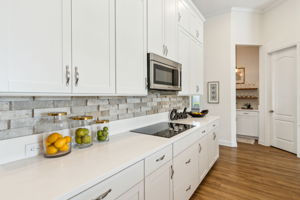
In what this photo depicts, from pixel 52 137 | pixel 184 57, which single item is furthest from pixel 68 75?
pixel 184 57

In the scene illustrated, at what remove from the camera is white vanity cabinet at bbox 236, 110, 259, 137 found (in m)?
4.52

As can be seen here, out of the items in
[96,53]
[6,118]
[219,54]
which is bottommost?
[6,118]

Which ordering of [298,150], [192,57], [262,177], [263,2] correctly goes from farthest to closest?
[263,2]
[298,150]
[192,57]
[262,177]

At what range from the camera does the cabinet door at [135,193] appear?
93 centimetres

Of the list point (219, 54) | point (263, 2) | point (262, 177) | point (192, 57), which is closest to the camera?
point (262, 177)

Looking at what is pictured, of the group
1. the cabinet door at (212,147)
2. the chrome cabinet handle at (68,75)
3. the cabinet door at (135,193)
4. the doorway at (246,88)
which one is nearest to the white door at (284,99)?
the doorway at (246,88)

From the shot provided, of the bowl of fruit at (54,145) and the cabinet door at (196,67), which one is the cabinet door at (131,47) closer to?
the bowl of fruit at (54,145)

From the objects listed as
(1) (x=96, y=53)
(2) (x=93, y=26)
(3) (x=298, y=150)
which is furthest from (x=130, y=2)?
(3) (x=298, y=150)

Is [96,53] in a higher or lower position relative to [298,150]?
higher

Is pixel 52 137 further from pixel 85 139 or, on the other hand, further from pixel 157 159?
pixel 157 159

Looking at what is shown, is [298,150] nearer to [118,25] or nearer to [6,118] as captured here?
[118,25]

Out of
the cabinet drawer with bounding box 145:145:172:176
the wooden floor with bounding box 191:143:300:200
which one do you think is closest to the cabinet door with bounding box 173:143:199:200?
the cabinet drawer with bounding box 145:145:172:176

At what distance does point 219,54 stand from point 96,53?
3.73 m

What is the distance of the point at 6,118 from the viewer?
0.95 meters
